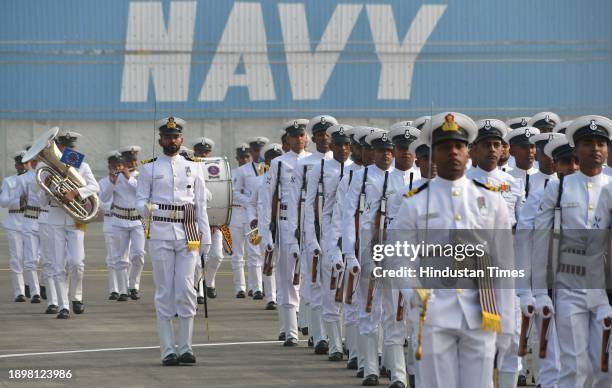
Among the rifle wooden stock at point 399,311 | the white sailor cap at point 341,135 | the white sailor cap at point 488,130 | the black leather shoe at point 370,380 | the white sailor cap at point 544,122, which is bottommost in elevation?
the black leather shoe at point 370,380

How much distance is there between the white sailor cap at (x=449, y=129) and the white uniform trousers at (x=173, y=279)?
251 inches

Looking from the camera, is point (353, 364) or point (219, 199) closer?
point (353, 364)

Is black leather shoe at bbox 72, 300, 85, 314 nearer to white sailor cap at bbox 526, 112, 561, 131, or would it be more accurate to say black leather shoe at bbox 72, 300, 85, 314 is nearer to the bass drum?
the bass drum

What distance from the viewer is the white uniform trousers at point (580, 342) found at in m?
9.98

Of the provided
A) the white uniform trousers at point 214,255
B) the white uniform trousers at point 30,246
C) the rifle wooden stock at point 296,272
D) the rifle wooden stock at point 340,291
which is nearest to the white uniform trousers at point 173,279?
the rifle wooden stock at point 340,291

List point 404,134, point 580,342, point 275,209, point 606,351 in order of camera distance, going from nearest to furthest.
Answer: point 606,351 < point 580,342 < point 404,134 < point 275,209

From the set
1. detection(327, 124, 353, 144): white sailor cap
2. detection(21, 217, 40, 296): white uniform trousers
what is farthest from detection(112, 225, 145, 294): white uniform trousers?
detection(327, 124, 353, 144): white sailor cap

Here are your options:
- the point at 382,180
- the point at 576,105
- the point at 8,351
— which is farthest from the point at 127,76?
the point at 382,180

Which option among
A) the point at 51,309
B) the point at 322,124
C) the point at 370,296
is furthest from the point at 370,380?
the point at 51,309

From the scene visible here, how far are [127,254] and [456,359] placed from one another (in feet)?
50.8

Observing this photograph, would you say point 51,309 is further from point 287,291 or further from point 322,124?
point 322,124

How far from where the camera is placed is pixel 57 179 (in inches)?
805

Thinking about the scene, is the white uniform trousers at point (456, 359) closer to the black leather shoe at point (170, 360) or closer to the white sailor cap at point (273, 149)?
the black leather shoe at point (170, 360)

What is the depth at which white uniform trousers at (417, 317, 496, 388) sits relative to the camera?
8570 mm
